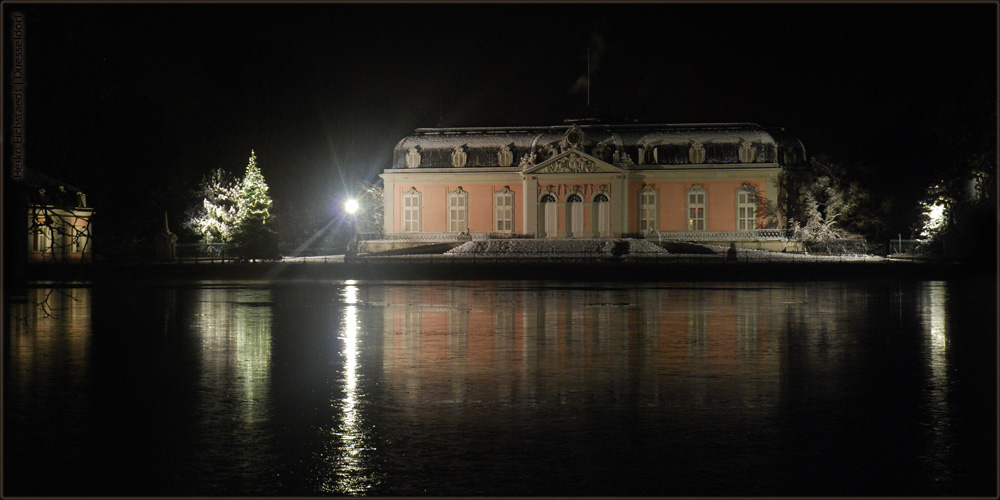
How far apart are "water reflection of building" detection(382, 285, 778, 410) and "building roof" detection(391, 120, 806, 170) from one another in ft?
125

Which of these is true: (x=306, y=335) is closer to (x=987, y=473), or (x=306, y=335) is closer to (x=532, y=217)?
(x=987, y=473)

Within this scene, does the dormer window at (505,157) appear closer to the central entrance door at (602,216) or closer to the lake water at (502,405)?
the central entrance door at (602,216)

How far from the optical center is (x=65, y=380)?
38.2ft

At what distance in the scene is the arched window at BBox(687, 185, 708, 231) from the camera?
62688 mm

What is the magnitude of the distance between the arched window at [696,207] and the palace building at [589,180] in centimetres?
6

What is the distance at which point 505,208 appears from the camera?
64875 mm

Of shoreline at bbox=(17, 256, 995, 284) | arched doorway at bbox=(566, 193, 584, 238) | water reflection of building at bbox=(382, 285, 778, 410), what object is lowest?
water reflection of building at bbox=(382, 285, 778, 410)

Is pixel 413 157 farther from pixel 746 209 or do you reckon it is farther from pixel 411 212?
pixel 746 209

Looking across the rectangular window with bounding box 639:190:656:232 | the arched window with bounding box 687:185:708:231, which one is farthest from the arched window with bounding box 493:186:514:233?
the arched window with bounding box 687:185:708:231

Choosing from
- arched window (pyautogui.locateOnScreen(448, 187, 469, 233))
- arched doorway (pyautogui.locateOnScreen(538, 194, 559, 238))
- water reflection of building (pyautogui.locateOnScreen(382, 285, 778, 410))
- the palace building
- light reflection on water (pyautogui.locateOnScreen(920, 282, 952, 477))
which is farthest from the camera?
arched window (pyautogui.locateOnScreen(448, 187, 469, 233))

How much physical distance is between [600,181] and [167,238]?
24.4m

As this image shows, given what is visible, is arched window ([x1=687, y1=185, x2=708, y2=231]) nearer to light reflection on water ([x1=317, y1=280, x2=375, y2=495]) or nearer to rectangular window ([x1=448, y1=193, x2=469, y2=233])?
rectangular window ([x1=448, y1=193, x2=469, y2=233])

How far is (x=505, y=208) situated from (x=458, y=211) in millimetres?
2842

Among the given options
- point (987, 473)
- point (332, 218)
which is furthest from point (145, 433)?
point (332, 218)
